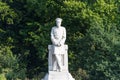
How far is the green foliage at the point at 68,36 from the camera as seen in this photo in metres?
25.2

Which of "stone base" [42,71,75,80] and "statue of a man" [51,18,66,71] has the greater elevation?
"statue of a man" [51,18,66,71]

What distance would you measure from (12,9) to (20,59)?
2.53 m

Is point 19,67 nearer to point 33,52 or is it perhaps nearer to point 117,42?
point 33,52

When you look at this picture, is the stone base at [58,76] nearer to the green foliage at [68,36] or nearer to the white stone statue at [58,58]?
the white stone statue at [58,58]

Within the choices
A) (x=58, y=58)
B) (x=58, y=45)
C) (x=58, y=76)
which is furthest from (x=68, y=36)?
(x=58, y=76)

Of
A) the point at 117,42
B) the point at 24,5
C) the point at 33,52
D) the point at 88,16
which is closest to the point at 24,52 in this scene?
the point at 33,52

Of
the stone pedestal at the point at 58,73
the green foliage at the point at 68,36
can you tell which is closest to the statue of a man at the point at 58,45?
the stone pedestal at the point at 58,73

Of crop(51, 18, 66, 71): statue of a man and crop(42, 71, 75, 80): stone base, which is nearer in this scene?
crop(42, 71, 75, 80): stone base

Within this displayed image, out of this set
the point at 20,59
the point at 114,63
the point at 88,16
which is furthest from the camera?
the point at 20,59

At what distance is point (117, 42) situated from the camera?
2509cm

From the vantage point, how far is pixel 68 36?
93.7 feet

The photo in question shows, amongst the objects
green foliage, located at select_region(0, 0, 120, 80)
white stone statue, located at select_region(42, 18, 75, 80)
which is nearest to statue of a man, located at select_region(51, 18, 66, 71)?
white stone statue, located at select_region(42, 18, 75, 80)

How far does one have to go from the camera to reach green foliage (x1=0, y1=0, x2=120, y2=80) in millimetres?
25188

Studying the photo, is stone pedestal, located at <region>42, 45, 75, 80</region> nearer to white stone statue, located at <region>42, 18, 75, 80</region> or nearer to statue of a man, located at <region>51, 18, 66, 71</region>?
white stone statue, located at <region>42, 18, 75, 80</region>
